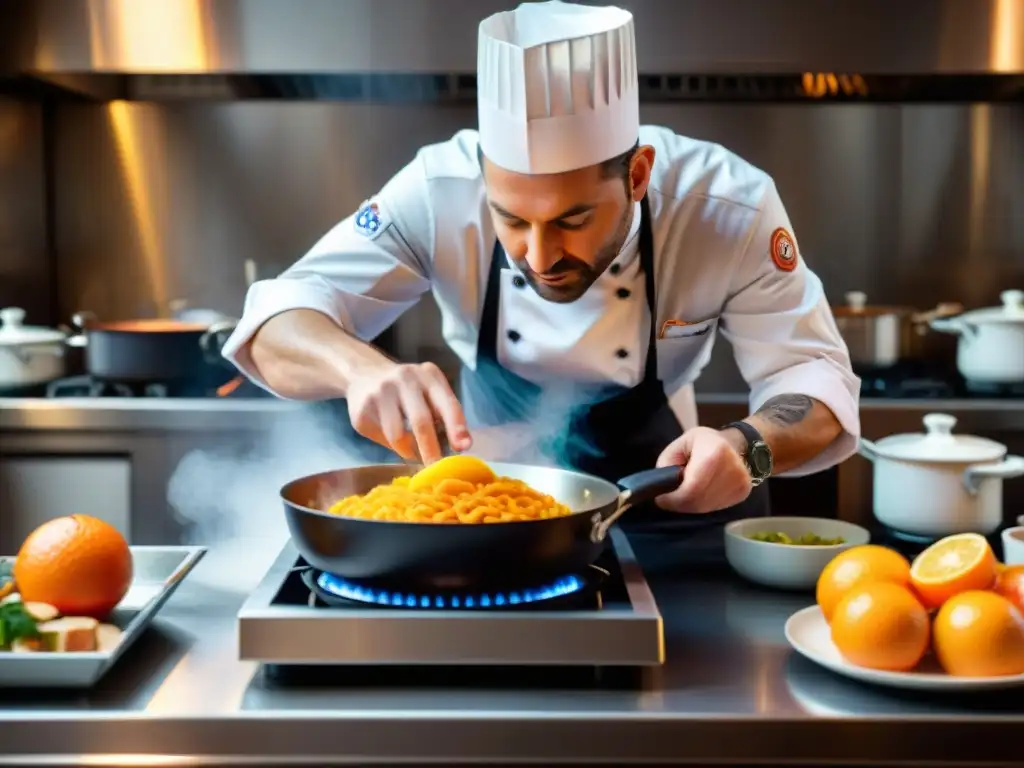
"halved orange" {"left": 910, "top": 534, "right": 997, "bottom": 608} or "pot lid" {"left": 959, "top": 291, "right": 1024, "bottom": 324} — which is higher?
"pot lid" {"left": 959, "top": 291, "right": 1024, "bottom": 324}

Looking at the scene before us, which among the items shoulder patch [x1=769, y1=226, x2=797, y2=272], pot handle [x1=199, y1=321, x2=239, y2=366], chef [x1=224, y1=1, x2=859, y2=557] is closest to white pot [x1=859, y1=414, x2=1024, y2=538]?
chef [x1=224, y1=1, x2=859, y2=557]

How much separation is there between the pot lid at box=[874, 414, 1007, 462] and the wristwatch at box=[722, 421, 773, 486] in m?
0.38

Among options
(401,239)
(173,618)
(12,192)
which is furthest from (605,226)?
(12,192)

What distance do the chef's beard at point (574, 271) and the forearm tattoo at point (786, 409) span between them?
356 millimetres

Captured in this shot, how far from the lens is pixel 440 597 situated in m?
1.25

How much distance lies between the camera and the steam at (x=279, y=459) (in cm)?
172

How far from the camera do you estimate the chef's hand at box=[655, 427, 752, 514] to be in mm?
1452

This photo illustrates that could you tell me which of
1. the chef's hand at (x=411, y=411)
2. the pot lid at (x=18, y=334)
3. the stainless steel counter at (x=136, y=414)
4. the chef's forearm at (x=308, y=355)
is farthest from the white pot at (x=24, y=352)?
the chef's hand at (x=411, y=411)

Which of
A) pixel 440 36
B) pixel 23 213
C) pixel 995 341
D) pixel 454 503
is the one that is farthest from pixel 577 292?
pixel 23 213

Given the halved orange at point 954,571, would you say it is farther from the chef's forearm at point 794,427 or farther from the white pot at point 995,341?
the white pot at point 995,341

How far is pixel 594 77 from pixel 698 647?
0.91m

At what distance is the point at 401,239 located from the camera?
2111 millimetres

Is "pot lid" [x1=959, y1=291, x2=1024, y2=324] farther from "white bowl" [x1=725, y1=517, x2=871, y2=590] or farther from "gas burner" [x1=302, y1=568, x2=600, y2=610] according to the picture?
"gas burner" [x1=302, y1=568, x2=600, y2=610]

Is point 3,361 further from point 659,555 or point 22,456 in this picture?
point 659,555
